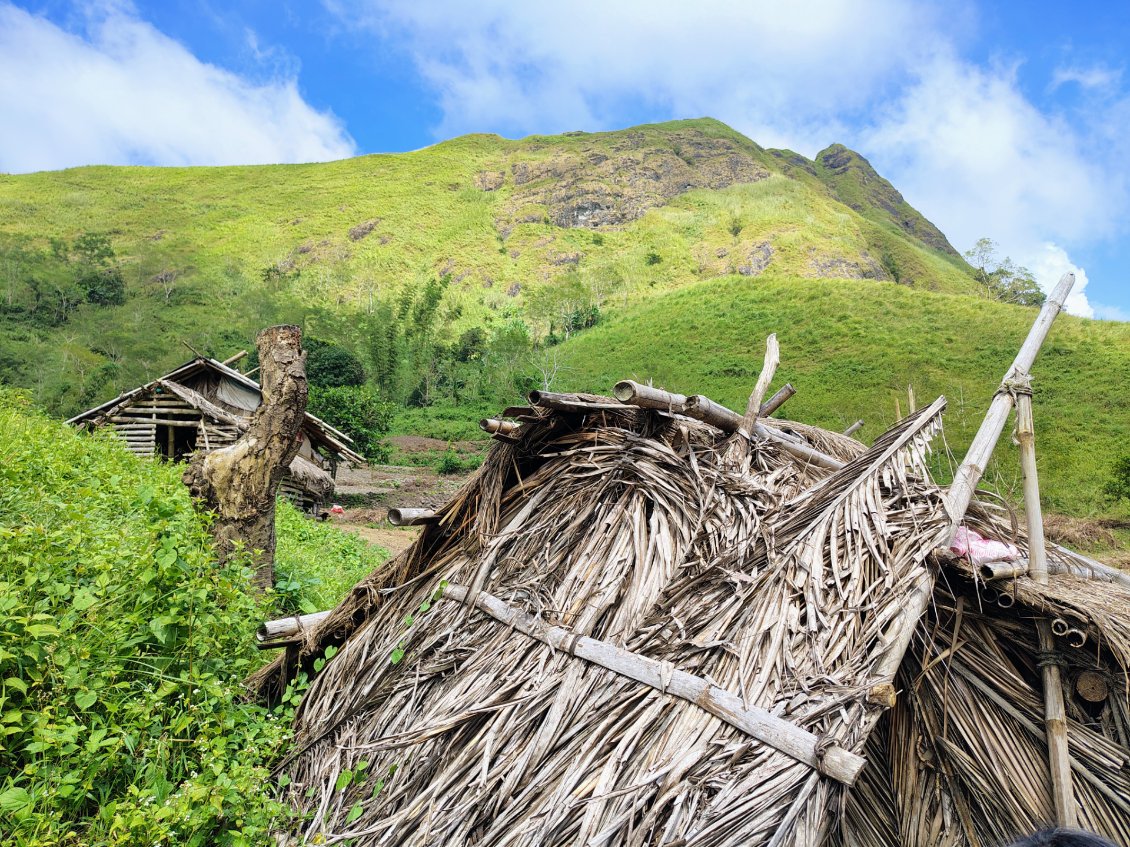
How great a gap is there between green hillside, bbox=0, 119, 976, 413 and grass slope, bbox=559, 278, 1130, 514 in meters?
15.6

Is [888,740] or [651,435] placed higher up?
[651,435]

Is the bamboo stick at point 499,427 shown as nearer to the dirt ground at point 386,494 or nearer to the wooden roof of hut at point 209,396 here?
the dirt ground at point 386,494

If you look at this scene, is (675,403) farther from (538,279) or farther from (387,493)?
(538,279)

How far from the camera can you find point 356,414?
24.3 meters

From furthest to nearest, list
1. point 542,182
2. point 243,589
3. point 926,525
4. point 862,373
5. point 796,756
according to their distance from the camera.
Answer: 1. point 542,182
2. point 862,373
3. point 243,589
4. point 926,525
5. point 796,756

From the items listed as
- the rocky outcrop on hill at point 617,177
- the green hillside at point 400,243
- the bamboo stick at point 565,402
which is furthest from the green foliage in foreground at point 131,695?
the rocky outcrop on hill at point 617,177

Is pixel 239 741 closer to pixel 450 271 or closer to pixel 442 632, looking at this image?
pixel 442 632

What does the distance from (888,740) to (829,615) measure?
95 centimetres

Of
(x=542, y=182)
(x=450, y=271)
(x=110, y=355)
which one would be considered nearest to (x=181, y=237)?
(x=450, y=271)

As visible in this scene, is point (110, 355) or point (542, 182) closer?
point (110, 355)

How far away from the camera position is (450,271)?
78.8m

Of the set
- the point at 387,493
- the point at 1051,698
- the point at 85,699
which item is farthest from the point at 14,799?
the point at 387,493

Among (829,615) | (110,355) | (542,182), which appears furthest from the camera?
(542,182)

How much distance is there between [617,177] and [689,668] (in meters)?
104
